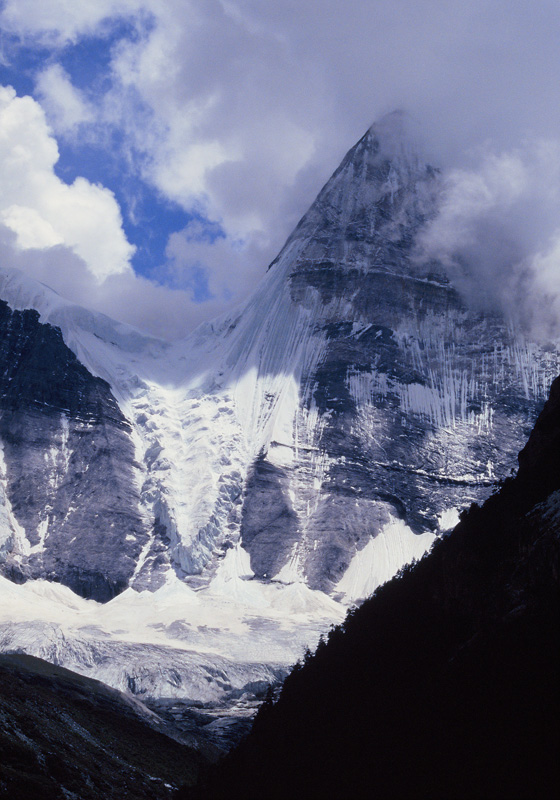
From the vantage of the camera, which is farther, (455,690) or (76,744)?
(76,744)

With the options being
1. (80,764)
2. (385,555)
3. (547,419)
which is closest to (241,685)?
→ (385,555)

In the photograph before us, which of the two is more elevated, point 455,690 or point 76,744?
point 455,690

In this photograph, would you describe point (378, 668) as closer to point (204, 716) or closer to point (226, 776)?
point (226, 776)

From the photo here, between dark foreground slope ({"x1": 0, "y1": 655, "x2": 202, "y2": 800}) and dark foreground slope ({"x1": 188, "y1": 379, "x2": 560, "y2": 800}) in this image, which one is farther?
dark foreground slope ({"x1": 0, "y1": 655, "x2": 202, "y2": 800})

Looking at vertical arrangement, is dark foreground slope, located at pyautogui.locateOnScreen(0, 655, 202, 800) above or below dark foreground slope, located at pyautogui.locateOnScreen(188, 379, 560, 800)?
below
